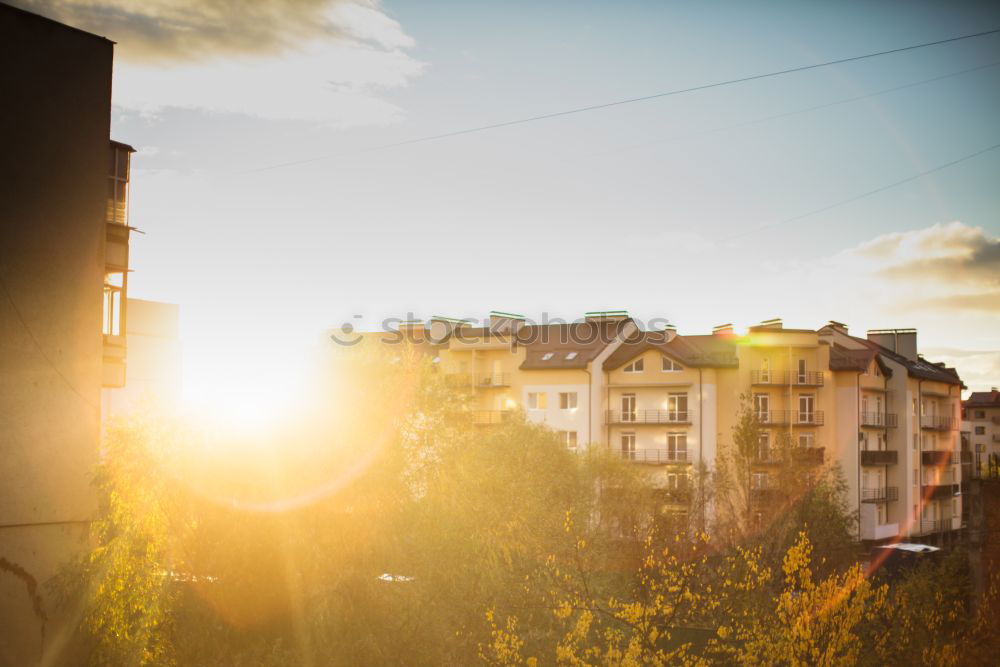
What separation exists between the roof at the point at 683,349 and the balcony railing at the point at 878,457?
41.4ft

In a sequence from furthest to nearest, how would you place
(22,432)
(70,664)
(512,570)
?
(512,570), (70,664), (22,432)

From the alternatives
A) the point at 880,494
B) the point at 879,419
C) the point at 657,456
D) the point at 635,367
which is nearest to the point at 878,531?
the point at 880,494

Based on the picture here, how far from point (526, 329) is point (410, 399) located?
41265 millimetres

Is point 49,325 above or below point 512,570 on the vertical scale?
above

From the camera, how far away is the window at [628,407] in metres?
57.0

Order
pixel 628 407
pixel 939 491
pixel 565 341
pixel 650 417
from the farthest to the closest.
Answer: pixel 939 491
pixel 565 341
pixel 628 407
pixel 650 417

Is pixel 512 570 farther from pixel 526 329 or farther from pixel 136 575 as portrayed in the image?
pixel 526 329

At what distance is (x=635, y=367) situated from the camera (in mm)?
57000

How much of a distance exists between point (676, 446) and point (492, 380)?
13844 mm

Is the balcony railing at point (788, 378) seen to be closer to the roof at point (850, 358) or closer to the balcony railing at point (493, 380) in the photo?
the roof at point (850, 358)

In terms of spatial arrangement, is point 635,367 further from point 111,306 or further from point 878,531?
point 111,306

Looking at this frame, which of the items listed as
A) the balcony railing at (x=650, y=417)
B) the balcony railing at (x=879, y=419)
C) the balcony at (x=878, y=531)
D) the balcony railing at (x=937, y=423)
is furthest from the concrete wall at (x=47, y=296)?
the balcony railing at (x=937, y=423)

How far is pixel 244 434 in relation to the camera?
67.9ft

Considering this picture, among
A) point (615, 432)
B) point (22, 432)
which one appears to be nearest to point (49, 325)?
point (22, 432)
